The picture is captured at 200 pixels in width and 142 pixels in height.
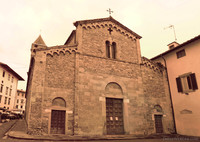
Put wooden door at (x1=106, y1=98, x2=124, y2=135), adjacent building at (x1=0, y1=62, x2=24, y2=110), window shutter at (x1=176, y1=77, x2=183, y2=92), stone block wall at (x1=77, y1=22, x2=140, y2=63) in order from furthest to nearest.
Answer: adjacent building at (x1=0, y1=62, x2=24, y2=110) < window shutter at (x1=176, y1=77, x2=183, y2=92) < stone block wall at (x1=77, y1=22, x2=140, y2=63) < wooden door at (x1=106, y1=98, x2=124, y2=135)

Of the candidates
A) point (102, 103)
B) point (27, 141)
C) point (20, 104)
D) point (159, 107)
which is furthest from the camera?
point (20, 104)

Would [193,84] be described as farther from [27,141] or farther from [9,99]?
[9,99]

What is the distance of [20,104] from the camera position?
5759cm

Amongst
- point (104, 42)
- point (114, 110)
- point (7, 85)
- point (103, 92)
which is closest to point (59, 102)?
point (103, 92)

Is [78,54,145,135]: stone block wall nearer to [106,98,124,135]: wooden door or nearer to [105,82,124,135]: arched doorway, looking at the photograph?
[105,82,124,135]: arched doorway

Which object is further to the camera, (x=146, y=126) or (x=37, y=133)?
(x=146, y=126)

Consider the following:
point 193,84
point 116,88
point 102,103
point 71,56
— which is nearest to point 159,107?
point 193,84

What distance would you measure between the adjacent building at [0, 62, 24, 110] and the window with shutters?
31.9m

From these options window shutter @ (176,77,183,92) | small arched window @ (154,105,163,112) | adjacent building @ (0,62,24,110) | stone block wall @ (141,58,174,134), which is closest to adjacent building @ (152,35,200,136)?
window shutter @ (176,77,183,92)

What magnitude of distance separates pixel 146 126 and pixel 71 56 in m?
9.08

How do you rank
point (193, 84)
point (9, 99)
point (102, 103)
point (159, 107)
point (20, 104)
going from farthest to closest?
1. point (20, 104)
2. point (9, 99)
3. point (159, 107)
4. point (193, 84)
5. point (102, 103)

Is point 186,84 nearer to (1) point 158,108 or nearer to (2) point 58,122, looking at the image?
(1) point 158,108

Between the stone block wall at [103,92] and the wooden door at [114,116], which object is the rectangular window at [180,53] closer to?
the stone block wall at [103,92]

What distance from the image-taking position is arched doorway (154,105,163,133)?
1570 cm
